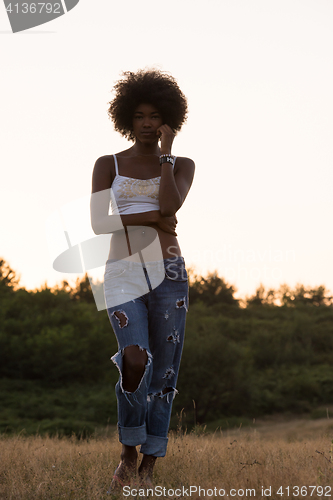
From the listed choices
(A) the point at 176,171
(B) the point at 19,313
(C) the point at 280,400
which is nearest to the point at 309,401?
(C) the point at 280,400

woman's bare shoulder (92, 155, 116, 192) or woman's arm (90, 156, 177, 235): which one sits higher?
woman's bare shoulder (92, 155, 116, 192)

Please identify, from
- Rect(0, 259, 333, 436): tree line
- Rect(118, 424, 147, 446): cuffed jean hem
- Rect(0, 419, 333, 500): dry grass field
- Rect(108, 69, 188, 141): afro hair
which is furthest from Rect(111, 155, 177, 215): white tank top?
Rect(0, 259, 333, 436): tree line

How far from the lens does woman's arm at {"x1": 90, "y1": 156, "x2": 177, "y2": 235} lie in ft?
10.8

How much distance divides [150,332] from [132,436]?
0.63m

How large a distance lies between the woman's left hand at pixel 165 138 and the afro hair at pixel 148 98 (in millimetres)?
250

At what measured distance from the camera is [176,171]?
3574 mm

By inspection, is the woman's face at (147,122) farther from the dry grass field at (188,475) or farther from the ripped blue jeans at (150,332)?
the dry grass field at (188,475)

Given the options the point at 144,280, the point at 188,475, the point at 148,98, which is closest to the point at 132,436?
the point at 188,475

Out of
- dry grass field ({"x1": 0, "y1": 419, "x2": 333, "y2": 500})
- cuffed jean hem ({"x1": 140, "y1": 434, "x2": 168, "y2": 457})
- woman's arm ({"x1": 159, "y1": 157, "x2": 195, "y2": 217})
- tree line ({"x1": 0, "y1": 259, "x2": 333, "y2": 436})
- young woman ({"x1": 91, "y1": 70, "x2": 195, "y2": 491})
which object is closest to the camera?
dry grass field ({"x1": 0, "y1": 419, "x2": 333, "y2": 500})

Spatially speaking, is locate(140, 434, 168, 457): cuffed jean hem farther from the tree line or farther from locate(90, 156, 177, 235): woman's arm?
the tree line

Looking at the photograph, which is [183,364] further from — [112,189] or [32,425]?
[112,189]

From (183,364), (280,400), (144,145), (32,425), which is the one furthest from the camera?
(280,400)

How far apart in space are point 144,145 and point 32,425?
96.0ft

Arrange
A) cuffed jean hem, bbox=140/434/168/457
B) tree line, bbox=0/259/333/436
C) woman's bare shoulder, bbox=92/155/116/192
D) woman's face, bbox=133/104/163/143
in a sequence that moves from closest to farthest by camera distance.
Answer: cuffed jean hem, bbox=140/434/168/457
woman's bare shoulder, bbox=92/155/116/192
woman's face, bbox=133/104/163/143
tree line, bbox=0/259/333/436
